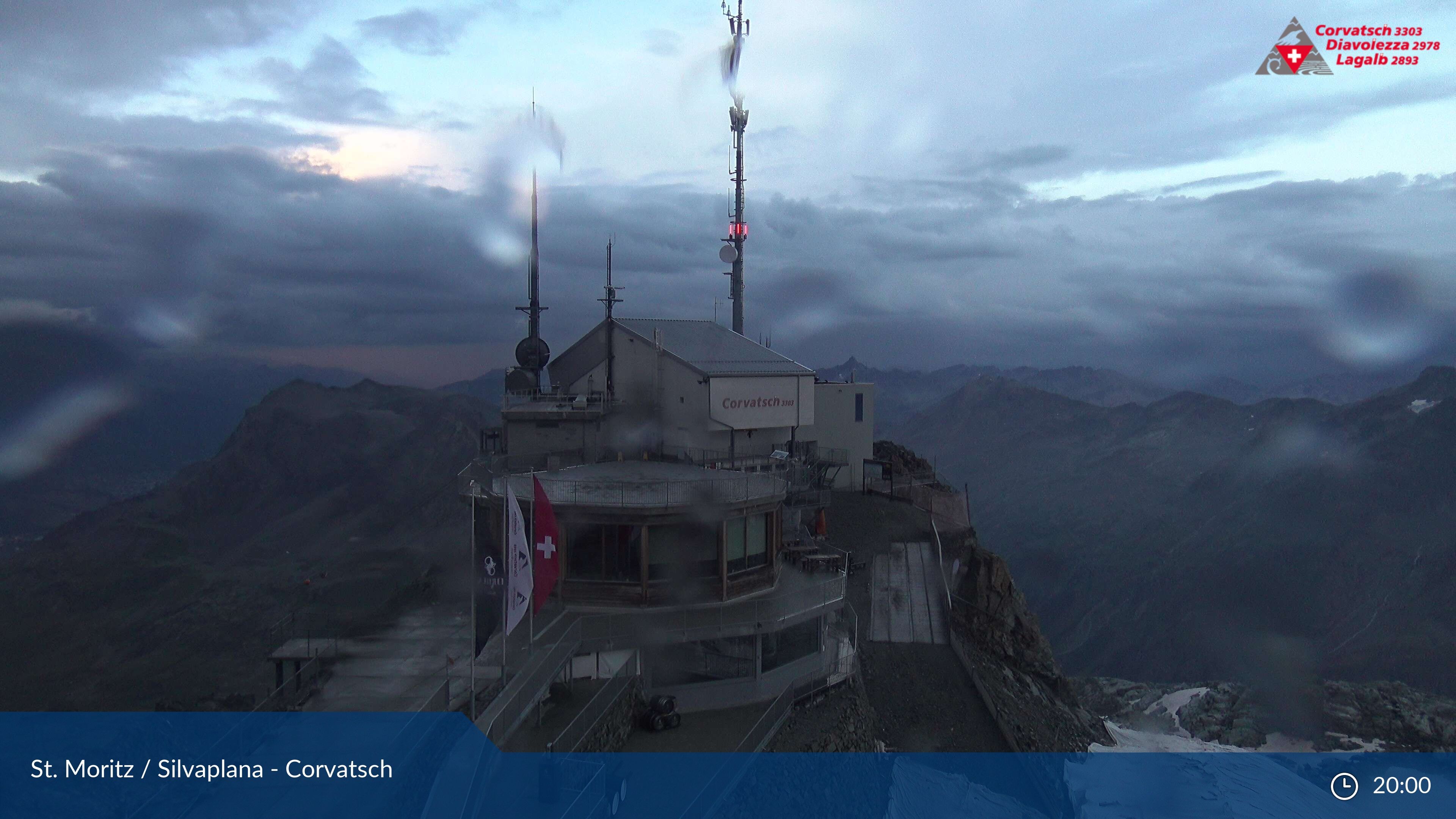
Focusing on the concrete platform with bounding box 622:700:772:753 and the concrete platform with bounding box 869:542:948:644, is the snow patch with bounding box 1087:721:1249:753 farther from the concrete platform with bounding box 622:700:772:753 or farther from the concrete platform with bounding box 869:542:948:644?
the concrete platform with bounding box 622:700:772:753

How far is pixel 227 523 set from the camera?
93.4m

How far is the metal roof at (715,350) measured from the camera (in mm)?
34156

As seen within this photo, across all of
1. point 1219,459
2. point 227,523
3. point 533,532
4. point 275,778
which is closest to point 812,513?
point 533,532

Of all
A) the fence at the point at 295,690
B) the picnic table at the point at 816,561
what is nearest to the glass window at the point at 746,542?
the picnic table at the point at 816,561

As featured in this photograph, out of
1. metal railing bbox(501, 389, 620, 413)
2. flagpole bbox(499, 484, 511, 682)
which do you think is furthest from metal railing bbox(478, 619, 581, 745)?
metal railing bbox(501, 389, 620, 413)

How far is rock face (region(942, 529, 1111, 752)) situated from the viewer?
30828 millimetres

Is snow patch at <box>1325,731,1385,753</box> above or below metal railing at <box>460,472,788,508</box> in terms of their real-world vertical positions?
below

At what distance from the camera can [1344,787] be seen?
142ft

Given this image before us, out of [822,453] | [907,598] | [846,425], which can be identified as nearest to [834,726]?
[907,598]

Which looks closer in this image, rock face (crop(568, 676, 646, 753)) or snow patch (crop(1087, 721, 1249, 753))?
rock face (crop(568, 676, 646, 753))

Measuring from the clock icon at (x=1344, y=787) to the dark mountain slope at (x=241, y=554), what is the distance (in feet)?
147

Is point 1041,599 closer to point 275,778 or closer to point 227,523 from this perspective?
point 227,523

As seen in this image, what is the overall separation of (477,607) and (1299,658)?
94170 millimetres

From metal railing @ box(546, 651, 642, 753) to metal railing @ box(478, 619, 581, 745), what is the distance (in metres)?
0.92
